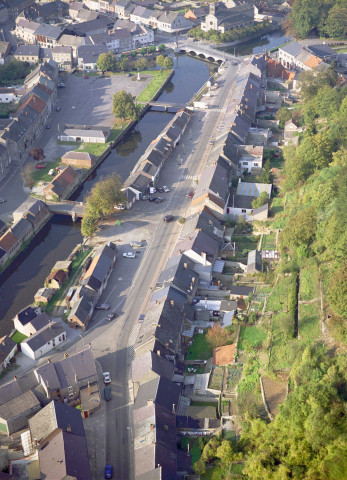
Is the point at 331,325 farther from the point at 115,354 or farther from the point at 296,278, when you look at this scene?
the point at 115,354

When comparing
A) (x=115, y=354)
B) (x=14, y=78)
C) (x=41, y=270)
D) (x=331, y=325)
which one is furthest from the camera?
(x=14, y=78)

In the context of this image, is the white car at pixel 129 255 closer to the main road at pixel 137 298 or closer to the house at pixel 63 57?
the main road at pixel 137 298

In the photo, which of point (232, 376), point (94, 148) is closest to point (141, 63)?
point (94, 148)

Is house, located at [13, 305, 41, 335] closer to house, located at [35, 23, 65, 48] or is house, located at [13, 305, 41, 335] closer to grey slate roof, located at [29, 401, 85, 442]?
grey slate roof, located at [29, 401, 85, 442]

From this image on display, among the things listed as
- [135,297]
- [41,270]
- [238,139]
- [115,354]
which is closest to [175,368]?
[115,354]

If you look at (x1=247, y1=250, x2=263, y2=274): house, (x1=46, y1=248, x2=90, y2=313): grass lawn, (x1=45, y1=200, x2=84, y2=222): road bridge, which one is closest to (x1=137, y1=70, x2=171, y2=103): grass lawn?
(x1=45, y1=200, x2=84, y2=222): road bridge

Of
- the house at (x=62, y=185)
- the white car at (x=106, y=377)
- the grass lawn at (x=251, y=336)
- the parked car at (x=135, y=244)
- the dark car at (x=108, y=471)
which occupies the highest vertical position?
the house at (x=62, y=185)

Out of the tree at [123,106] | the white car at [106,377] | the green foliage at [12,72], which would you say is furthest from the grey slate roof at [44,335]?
the green foliage at [12,72]
